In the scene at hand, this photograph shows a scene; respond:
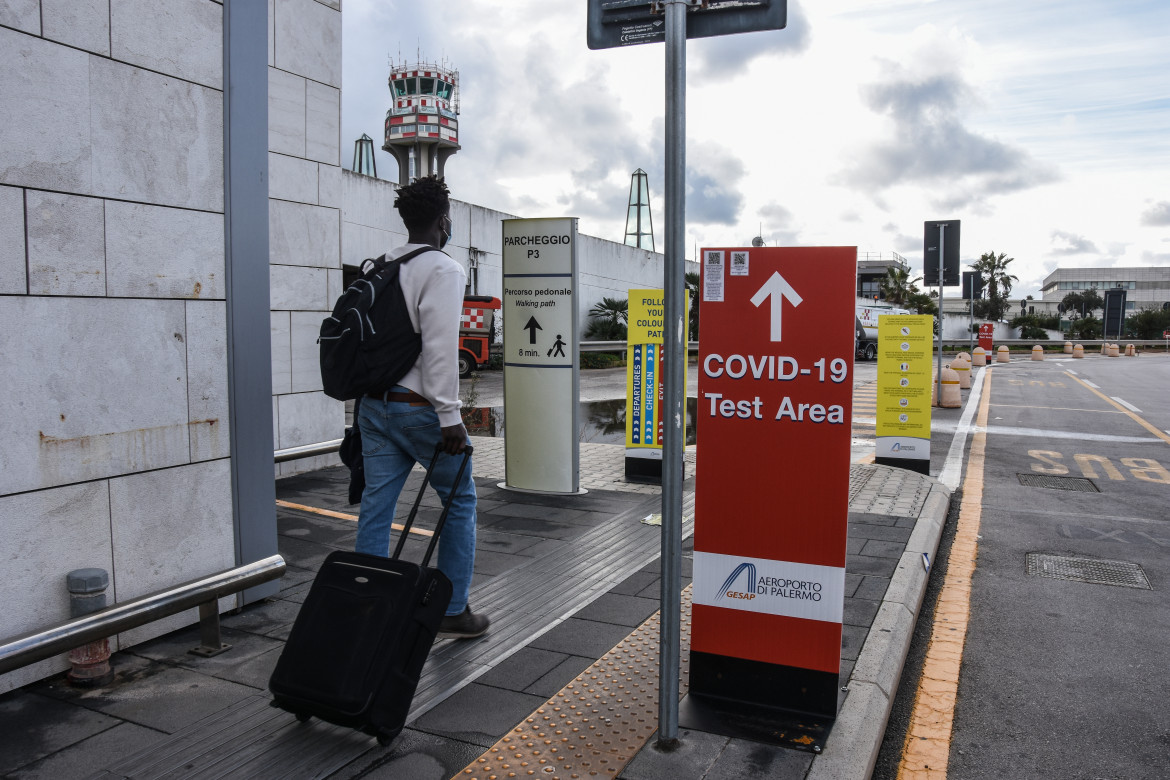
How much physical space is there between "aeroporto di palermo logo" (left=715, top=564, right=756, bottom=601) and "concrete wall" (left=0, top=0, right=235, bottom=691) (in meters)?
2.41

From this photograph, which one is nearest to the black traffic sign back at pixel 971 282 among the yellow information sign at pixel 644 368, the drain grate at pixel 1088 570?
the yellow information sign at pixel 644 368

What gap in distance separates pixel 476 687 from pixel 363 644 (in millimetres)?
727

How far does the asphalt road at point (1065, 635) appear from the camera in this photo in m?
3.20

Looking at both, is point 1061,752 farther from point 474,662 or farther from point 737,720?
point 474,662

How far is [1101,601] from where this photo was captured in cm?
494

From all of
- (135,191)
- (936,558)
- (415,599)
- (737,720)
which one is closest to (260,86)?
(135,191)

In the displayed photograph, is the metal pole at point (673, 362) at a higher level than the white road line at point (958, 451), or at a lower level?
higher

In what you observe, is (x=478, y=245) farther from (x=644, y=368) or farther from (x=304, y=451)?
(x=304, y=451)

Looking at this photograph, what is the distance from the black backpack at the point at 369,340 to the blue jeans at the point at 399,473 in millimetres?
140

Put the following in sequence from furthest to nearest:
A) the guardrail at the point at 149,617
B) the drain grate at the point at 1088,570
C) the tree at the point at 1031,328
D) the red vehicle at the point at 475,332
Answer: the tree at the point at 1031,328, the red vehicle at the point at 475,332, the drain grate at the point at 1088,570, the guardrail at the point at 149,617

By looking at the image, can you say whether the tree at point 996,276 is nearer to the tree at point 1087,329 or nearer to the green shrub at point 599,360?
the tree at point 1087,329

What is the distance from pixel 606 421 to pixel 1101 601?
9593 millimetres

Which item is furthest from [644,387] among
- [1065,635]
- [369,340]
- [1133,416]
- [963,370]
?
[963,370]

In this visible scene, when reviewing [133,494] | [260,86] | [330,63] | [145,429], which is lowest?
[133,494]
